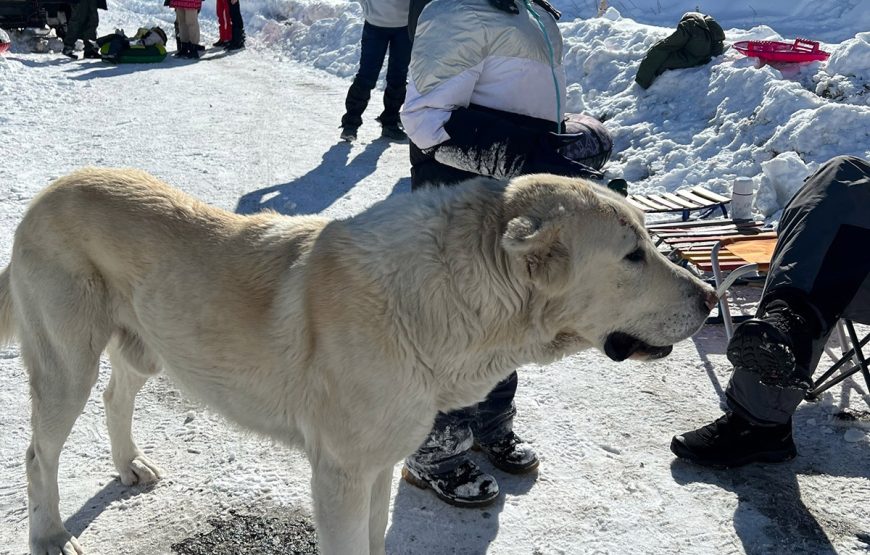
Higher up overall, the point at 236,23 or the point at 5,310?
the point at 5,310

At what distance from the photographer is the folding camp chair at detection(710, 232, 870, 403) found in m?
3.87

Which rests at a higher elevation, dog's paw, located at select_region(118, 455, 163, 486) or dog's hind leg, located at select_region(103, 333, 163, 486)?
dog's hind leg, located at select_region(103, 333, 163, 486)

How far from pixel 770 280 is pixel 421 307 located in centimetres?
197

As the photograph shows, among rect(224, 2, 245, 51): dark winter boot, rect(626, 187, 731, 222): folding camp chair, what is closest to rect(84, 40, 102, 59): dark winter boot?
rect(224, 2, 245, 51): dark winter boot

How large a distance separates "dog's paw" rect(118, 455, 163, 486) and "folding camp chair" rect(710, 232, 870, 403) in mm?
2860

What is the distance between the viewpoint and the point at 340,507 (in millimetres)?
2711

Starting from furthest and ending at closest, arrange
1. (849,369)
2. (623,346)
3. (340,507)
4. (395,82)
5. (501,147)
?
(395,82), (849,369), (501,147), (623,346), (340,507)

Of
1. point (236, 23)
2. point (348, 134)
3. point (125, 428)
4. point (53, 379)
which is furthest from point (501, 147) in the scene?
point (236, 23)

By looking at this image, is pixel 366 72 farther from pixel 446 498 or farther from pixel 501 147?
pixel 446 498

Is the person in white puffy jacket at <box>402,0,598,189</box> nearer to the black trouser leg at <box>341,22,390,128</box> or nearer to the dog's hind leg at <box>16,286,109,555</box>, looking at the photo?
the dog's hind leg at <box>16,286,109,555</box>

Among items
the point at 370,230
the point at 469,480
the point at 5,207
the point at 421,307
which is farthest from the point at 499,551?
the point at 5,207

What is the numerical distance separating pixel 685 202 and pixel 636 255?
3.91m

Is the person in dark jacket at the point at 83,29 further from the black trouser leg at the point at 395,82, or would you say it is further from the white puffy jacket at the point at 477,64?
the white puffy jacket at the point at 477,64

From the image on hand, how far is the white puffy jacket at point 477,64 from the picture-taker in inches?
133
